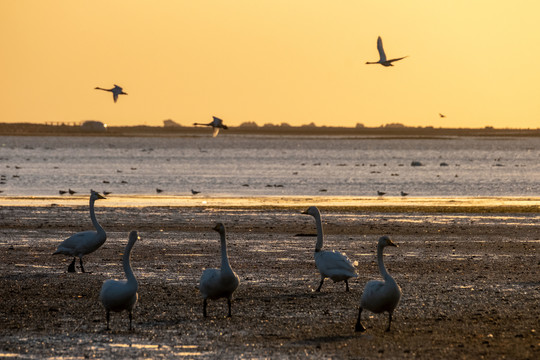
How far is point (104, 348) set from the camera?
518 inches

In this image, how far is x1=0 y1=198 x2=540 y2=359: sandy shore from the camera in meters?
13.4

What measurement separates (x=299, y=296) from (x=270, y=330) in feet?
10.3

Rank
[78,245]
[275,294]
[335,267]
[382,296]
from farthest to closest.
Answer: [78,245]
[335,267]
[275,294]
[382,296]

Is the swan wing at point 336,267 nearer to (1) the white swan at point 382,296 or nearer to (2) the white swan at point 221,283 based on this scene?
(2) the white swan at point 221,283

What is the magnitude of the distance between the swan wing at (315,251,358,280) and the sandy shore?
37 cm

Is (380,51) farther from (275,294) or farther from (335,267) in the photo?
(275,294)

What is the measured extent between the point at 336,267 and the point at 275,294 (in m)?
1.10

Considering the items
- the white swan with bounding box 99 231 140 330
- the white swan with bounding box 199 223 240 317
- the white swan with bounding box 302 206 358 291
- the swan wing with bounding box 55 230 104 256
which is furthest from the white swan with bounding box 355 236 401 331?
→ the swan wing with bounding box 55 230 104 256

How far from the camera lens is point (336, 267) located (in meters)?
17.8

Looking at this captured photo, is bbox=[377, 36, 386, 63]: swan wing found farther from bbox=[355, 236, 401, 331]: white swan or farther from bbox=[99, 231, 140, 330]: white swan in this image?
bbox=[99, 231, 140, 330]: white swan

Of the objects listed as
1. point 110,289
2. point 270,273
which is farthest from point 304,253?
point 110,289

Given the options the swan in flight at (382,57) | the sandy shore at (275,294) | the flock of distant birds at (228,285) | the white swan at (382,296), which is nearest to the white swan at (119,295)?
the flock of distant birds at (228,285)

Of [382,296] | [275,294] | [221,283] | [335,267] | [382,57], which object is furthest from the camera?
[382,57]

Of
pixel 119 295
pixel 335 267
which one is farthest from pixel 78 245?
pixel 119 295
